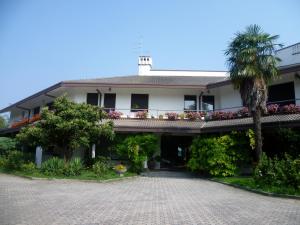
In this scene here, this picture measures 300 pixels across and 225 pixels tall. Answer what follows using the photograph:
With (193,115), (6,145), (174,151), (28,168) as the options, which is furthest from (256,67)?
(6,145)

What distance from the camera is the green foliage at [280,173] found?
1298 centimetres

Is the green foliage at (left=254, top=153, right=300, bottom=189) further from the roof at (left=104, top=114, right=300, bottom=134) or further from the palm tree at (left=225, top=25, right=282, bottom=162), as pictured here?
the roof at (left=104, top=114, right=300, bottom=134)

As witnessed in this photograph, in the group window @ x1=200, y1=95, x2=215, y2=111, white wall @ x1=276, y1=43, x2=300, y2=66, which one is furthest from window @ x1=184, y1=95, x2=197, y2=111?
white wall @ x1=276, y1=43, x2=300, y2=66

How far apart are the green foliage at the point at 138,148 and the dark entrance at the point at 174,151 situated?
3.40 m

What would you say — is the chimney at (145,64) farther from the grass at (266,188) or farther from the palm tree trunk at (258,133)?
the grass at (266,188)

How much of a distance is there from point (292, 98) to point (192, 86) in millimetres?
7050

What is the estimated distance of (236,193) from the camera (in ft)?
43.6

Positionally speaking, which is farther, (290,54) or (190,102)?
(190,102)

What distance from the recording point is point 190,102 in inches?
977

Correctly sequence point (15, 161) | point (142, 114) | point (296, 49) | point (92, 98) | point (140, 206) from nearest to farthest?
point (140, 206) < point (15, 161) < point (296, 49) < point (142, 114) < point (92, 98)

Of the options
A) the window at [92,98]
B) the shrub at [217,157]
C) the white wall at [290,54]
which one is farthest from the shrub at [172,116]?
the white wall at [290,54]

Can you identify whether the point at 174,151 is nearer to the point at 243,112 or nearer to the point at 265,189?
the point at 243,112

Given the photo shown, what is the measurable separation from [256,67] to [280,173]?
5.92 metres

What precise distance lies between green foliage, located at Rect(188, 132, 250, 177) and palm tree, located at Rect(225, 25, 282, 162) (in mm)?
2339
